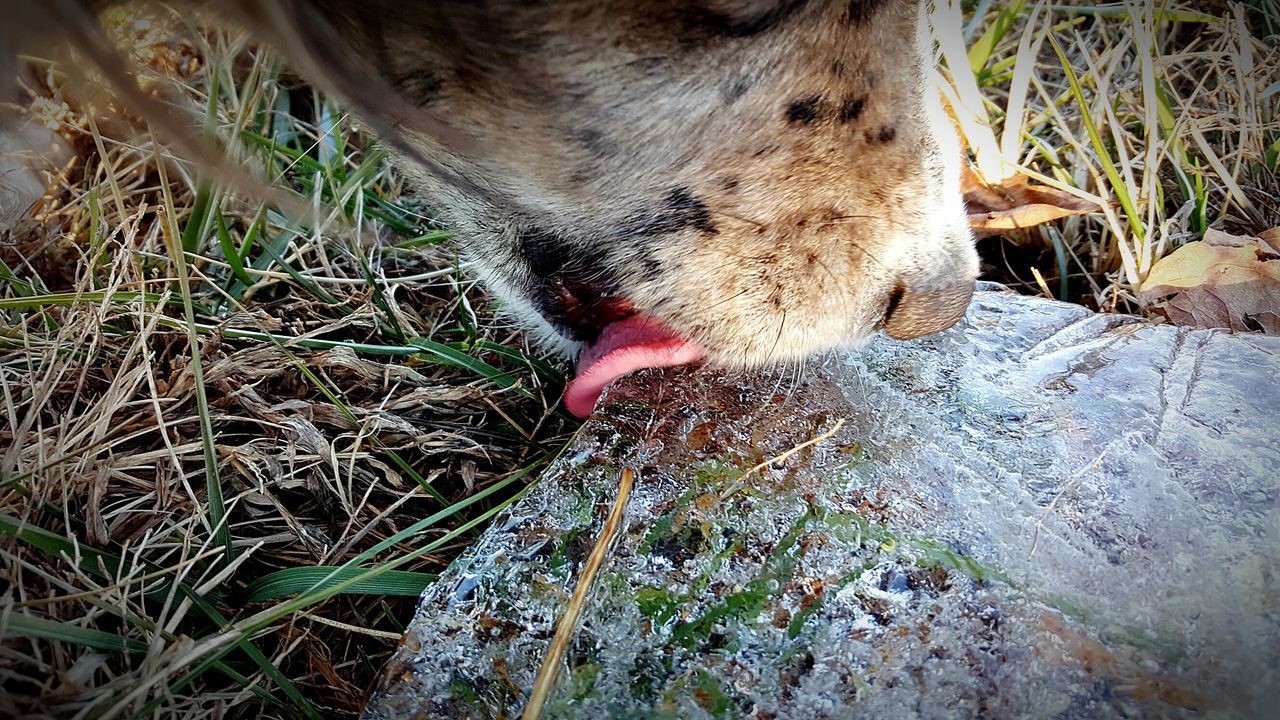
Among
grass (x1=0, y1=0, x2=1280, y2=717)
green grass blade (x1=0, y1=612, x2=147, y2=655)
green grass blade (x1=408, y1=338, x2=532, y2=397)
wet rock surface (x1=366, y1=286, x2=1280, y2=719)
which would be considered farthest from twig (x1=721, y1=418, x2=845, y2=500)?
green grass blade (x1=0, y1=612, x2=147, y2=655)

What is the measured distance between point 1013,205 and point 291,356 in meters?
1.51

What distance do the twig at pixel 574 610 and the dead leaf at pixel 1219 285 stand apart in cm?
112

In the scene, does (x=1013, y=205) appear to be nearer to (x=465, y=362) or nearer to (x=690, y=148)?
(x=690, y=148)

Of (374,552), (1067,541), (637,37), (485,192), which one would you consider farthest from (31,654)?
(1067,541)

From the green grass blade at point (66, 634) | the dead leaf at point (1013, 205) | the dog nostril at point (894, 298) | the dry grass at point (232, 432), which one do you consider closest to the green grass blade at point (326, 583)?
the dry grass at point (232, 432)

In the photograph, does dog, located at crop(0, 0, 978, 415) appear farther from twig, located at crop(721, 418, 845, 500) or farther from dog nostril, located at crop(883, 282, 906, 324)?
twig, located at crop(721, 418, 845, 500)

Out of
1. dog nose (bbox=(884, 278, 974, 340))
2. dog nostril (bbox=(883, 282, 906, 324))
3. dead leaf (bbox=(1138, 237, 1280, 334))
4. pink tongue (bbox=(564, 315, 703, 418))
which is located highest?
pink tongue (bbox=(564, 315, 703, 418))

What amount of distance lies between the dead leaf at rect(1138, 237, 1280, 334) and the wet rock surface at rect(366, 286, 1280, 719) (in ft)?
1.10

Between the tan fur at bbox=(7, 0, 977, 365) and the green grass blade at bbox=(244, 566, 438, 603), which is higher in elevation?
the tan fur at bbox=(7, 0, 977, 365)

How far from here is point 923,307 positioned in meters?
1.31

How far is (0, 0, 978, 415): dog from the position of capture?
3.37 ft

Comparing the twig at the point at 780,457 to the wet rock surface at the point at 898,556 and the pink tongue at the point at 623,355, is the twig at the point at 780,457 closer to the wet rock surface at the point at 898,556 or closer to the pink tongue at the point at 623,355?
the wet rock surface at the point at 898,556

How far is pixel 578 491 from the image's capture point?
1.19m

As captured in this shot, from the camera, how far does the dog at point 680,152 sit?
1.03 meters
